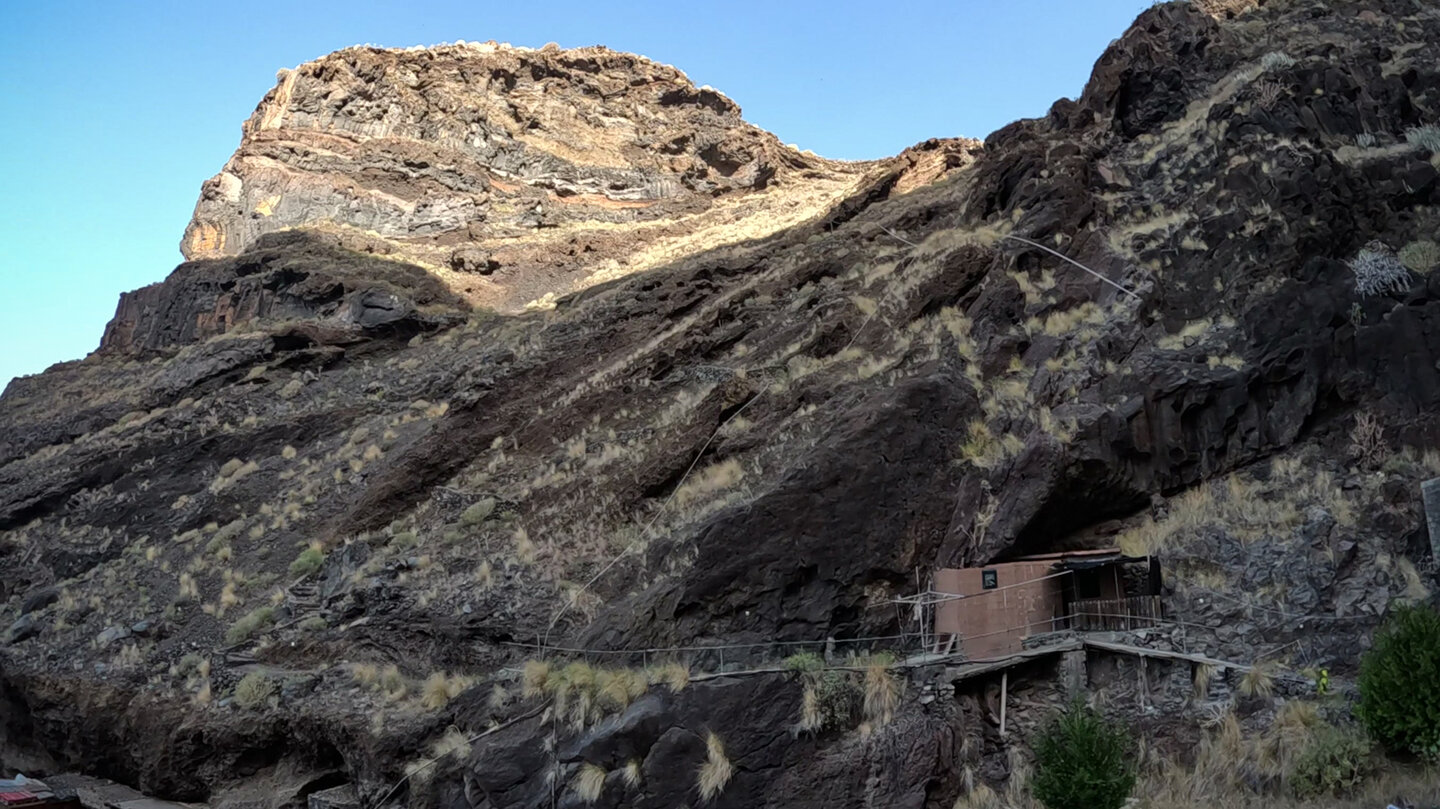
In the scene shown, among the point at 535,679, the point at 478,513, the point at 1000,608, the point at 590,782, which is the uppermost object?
the point at 478,513

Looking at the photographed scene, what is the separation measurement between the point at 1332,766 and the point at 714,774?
6.39 m

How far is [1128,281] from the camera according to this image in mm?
17188

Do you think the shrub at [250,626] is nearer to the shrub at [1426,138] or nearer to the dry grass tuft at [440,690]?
the dry grass tuft at [440,690]

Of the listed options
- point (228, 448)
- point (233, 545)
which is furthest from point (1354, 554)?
point (228, 448)

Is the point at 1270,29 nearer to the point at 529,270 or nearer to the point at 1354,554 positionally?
the point at 1354,554

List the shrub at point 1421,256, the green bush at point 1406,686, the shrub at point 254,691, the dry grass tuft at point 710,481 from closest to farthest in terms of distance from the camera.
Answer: the green bush at point 1406,686 < the shrub at point 1421,256 < the shrub at point 254,691 < the dry grass tuft at point 710,481

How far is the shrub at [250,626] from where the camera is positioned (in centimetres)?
1762

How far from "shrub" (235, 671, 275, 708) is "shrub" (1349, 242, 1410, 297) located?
1704 cm

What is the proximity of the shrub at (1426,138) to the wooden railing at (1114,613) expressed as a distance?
10.6m

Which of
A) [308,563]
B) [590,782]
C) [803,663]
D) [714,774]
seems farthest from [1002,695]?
[308,563]

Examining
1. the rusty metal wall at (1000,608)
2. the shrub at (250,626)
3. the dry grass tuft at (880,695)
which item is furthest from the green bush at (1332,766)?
the shrub at (250,626)

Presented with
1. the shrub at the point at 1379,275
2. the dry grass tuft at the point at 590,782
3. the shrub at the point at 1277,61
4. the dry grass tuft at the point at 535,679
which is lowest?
the dry grass tuft at the point at 590,782

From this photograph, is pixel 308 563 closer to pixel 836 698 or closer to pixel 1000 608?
pixel 836 698

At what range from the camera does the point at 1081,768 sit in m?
10.4
